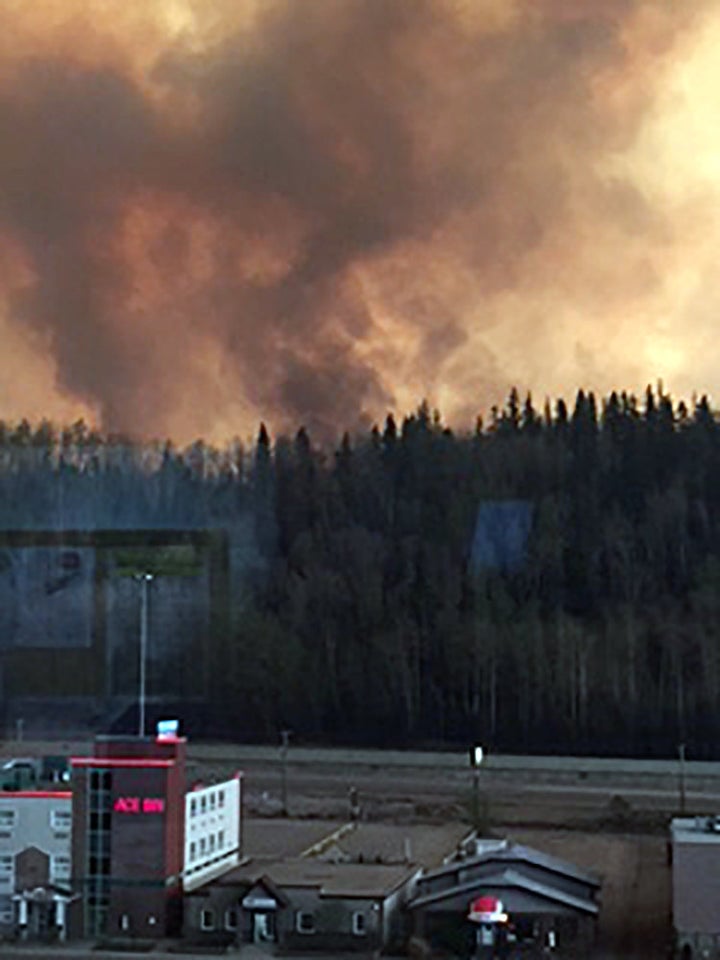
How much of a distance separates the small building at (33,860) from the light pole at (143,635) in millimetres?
9958

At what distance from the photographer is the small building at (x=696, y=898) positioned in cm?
1001

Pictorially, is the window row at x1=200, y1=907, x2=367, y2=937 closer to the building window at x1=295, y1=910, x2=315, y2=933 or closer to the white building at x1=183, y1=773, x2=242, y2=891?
the building window at x1=295, y1=910, x2=315, y2=933

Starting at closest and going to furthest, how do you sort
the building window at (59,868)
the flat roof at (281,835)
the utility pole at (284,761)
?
the building window at (59,868) → the flat roof at (281,835) → the utility pole at (284,761)

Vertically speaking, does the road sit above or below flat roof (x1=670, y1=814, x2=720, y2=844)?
below

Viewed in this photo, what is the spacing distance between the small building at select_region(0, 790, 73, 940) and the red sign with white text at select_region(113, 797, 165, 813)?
49 centimetres

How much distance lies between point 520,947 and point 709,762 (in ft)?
46.1

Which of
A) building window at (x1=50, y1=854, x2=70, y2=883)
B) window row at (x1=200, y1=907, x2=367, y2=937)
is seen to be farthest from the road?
building window at (x1=50, y1=854, x2=70, y2=883)

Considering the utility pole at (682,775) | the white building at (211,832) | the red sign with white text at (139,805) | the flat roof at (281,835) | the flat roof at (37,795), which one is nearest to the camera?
the red sign with white text at (139,805)

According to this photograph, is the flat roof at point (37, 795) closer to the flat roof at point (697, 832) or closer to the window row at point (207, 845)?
the window row at point (207, 845)

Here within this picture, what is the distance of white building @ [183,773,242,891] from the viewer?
38.6 feet

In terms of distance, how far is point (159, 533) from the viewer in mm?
22172

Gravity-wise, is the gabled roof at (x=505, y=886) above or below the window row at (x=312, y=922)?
above

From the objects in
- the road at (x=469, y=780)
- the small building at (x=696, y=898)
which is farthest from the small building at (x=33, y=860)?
the road at (x=469, y=780)

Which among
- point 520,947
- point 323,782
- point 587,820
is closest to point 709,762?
point 587,820
